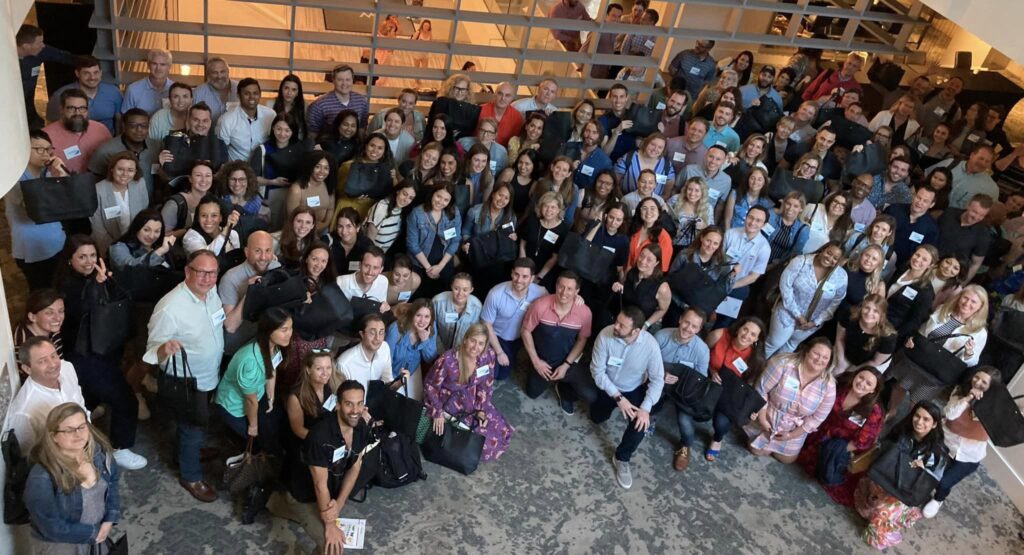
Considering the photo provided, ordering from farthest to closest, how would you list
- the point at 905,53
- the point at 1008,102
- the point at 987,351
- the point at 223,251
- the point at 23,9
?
the point at 1008,102 < the point at 905,53 < the point at 987,351 < the point at 223,251 < the point at 23,9

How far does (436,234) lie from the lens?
5.87m

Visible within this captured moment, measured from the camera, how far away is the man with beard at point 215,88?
20.4 feet

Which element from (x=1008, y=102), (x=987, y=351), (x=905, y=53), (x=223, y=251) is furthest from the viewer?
(x=1008, y=102)

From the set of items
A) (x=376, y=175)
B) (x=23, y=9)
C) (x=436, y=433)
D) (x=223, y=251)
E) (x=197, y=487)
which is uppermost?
(x=23, y=9)

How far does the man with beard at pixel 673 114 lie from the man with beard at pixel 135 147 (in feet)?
13.4

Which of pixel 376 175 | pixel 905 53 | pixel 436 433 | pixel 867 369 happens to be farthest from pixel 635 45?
pixel 436 433

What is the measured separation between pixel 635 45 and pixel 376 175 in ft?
12.4

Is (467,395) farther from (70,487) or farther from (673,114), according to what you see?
(673,114)

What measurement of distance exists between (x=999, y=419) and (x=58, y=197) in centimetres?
579

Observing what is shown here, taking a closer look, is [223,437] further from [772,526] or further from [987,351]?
[987,351]

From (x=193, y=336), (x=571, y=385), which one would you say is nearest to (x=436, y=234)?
(x=571, y=385)

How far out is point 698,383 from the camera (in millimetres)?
→ 5488

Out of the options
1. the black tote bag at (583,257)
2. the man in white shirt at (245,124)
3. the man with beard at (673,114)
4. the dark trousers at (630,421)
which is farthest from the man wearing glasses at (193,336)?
the man with beard at (673,114)

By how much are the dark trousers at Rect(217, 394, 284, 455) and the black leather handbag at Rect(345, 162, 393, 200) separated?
1694mm
